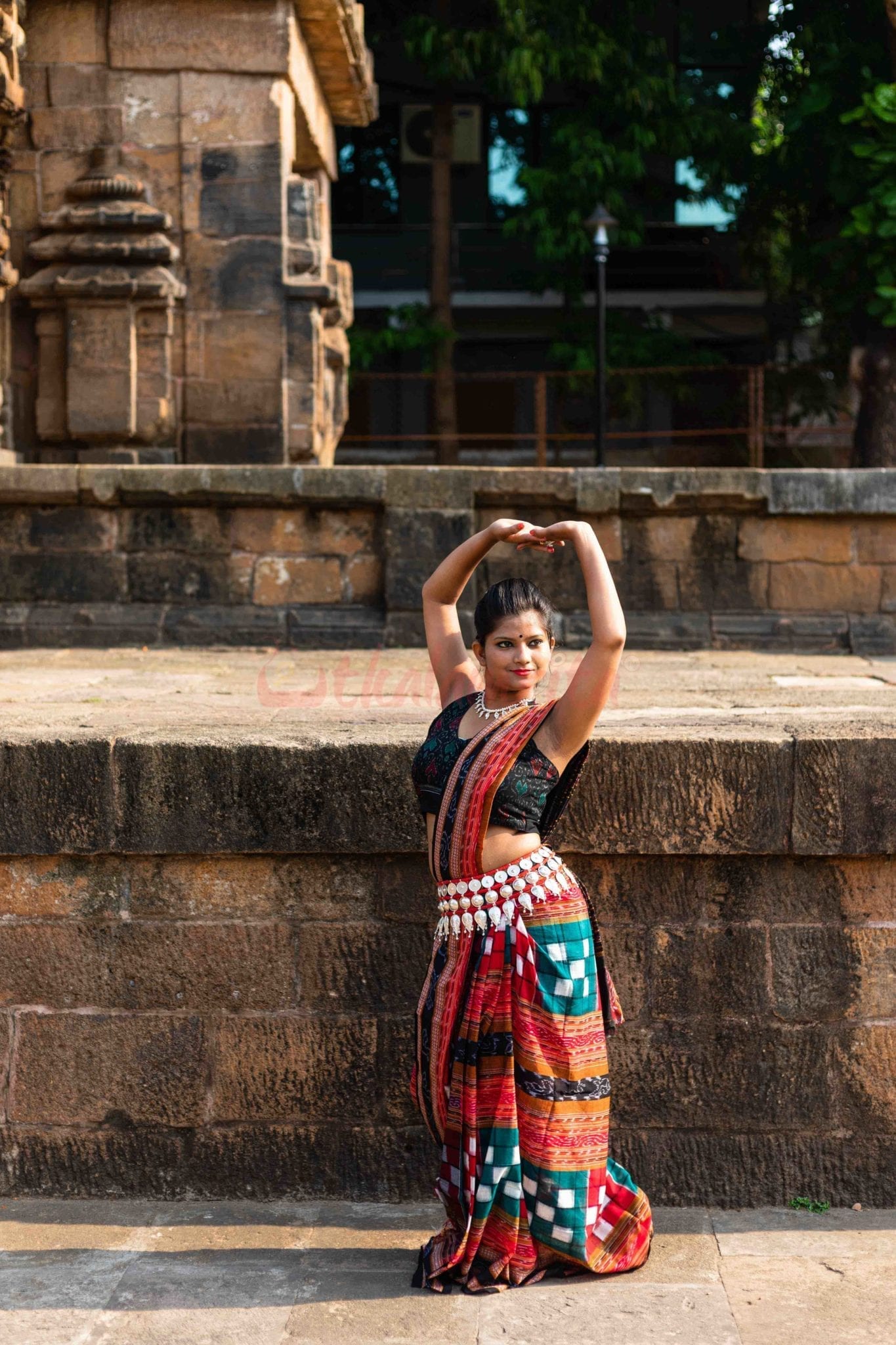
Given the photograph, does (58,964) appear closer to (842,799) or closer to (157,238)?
(842,799)

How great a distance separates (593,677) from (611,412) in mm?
17401

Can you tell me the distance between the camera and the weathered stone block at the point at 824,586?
22.3ft

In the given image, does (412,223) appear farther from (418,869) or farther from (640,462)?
(418,869)

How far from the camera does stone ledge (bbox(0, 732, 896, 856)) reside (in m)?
3.33

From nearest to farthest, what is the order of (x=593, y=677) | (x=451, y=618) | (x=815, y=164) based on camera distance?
(x=593, y=677)
(x=451, y=618)
(x=815, y=164)

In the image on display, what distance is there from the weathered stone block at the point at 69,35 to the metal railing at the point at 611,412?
878 centimetres

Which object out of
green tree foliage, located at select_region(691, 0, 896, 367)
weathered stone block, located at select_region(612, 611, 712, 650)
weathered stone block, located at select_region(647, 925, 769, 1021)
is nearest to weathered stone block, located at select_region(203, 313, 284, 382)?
weathered stone block, located at select_region(612, 611, 712, 650)

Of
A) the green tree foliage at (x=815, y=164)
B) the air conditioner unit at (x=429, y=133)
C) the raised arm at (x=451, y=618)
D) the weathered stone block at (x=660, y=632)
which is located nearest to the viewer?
the raised arm at (x=451, y=618)

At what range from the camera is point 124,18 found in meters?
8.52

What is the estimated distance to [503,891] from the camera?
9.47 feet

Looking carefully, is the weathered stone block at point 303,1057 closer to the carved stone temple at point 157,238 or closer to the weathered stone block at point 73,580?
the weathered stone block at point 73,580

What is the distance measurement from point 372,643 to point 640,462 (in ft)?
45.1

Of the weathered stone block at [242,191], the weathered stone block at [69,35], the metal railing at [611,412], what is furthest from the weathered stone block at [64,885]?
the metal railing at [611,412]

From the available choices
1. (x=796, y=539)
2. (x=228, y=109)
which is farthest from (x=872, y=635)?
(x=228, y=109)
